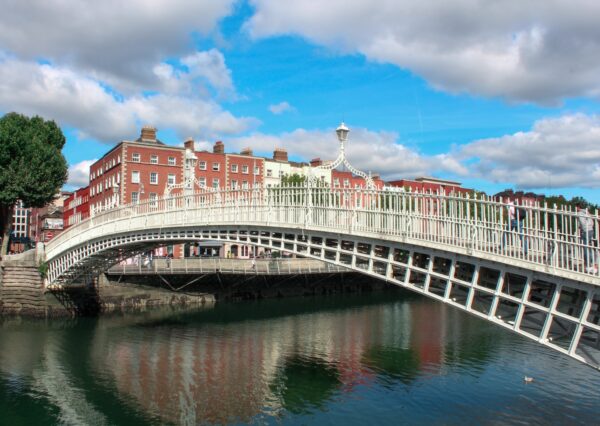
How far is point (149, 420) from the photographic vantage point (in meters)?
15.3

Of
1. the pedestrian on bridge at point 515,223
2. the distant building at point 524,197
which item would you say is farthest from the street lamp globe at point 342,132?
the pedestrian on bridge at point 515,223

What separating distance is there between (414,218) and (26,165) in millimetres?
31599

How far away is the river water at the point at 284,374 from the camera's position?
1550 cm

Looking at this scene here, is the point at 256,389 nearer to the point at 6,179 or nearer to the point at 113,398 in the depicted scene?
the point at 113,398

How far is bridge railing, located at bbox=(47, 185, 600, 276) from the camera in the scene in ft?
36.0

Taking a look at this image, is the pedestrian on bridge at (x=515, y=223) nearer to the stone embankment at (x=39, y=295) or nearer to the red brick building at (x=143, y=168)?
the stone embankment at (x=39, y=295)

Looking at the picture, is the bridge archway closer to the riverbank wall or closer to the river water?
the river water

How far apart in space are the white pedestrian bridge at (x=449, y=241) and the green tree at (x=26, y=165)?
1686cm

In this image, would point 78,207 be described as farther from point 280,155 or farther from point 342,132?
point 342,132

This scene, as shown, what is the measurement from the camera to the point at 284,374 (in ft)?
65.6

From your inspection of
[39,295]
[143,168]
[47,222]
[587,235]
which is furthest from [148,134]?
[587,235]

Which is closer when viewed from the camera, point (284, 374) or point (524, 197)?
point (524, 197)

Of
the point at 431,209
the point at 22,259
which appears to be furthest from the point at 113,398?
the point at 22,259

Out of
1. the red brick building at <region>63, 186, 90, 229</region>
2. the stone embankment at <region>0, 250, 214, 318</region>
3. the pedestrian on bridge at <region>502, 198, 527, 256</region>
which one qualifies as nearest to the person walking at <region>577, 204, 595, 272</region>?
the pedestrian on bridge at <region>502, 198, 527, 256</region>
